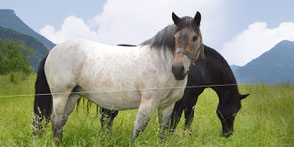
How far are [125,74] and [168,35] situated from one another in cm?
75

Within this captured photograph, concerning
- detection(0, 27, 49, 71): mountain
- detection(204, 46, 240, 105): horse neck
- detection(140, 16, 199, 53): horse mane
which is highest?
detection(0, 27, 49, 71): mountain

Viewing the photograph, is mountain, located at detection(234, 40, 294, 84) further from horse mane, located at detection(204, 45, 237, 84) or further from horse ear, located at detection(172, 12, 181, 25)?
horse ear, located at detection(172, 12, 181, 25)

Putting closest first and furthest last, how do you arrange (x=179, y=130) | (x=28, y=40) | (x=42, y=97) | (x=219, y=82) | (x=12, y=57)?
(x=179, y=130), (x=42, y=97), (x=219, y=82), (x=12, y=57), (x=28, y=40)

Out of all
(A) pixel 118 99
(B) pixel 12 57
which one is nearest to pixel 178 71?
(A) pixel 118 99

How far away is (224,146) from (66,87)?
2.55 m

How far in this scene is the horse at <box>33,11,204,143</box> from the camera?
2.65 metres

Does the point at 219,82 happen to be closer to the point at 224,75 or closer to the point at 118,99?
the point at 224,75

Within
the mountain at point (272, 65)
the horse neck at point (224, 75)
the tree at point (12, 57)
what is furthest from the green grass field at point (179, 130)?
the mountain at point (272, 65)

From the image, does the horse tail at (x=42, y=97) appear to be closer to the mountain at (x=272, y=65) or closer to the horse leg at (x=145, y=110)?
the horse leg at (x=145, y=110)

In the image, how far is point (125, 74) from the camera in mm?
→ 2850

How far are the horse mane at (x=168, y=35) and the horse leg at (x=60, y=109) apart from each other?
58.1 inches

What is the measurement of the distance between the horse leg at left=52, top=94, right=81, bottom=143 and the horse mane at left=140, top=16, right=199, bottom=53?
1476 mm

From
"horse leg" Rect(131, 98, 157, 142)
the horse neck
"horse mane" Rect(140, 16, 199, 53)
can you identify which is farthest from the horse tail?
the horse neck

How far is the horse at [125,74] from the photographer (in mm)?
2650
